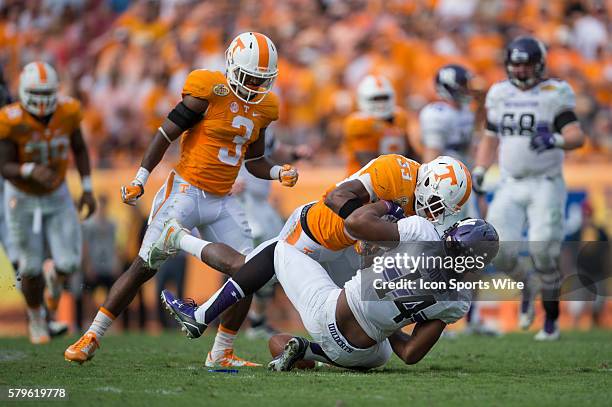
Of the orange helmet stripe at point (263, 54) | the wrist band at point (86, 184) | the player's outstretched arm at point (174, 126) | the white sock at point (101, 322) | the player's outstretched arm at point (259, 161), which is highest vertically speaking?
the orange helmet stripe at point (263, 54)

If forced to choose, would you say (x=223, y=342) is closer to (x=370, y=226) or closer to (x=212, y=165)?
(x=212, y=165)

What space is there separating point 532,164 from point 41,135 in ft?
13.6

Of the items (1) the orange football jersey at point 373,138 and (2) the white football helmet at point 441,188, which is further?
(1) the orange football jersey at point 373,138

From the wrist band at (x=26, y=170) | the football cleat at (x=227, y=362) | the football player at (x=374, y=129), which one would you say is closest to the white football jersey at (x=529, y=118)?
the football player at (x=374, y=129)

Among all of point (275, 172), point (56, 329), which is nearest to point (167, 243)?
point (275, 172)

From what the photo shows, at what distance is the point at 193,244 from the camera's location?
6543mm

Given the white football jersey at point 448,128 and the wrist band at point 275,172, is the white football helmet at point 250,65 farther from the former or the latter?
the white football jersey at point 448,128

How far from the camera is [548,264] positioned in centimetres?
934

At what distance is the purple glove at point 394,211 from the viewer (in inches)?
237

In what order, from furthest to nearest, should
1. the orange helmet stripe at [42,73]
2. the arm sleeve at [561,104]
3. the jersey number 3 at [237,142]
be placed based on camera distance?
the orange helmet stripe at [42,73] → the arm sleeve at [561,104] → the jersey number 3 at [237,142]

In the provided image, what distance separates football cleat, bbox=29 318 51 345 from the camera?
9.40 m

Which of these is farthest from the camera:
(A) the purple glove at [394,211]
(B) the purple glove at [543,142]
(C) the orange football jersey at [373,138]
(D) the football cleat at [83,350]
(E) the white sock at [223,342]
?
(C) the orange football jersey at [373,138]

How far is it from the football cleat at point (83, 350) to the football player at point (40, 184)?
263 cm

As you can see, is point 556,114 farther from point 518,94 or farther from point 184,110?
point 184,110
